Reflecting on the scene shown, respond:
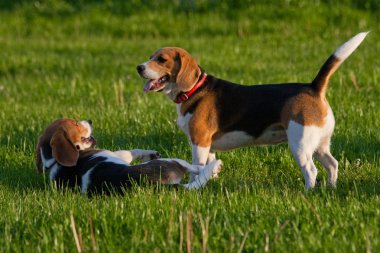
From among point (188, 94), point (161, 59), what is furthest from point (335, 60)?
point (161, 59)

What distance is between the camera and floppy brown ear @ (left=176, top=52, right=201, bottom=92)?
7324 mm

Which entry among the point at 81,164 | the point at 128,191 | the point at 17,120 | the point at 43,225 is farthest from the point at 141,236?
the point at 17,120

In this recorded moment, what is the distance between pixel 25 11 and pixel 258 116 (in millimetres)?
15609

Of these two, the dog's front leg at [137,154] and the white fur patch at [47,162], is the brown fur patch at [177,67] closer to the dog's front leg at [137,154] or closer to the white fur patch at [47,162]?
the dog's front leg at [137,154]

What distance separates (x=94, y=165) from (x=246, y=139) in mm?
1397

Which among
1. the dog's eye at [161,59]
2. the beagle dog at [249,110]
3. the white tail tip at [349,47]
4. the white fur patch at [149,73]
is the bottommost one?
the beagle dog at [249,110]

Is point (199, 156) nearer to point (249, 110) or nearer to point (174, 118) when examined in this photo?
point (249, 110)

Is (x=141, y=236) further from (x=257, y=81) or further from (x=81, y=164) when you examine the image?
(x=257, y=81)

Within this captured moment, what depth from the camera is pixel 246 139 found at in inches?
281

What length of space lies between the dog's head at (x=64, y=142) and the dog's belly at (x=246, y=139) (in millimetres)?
1260

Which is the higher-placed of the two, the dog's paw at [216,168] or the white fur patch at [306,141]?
the white fur patch at [306,141]

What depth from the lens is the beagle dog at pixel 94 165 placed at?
6.61 meters

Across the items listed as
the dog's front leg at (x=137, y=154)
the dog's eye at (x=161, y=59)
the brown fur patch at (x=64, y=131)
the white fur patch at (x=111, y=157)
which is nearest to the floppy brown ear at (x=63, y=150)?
the brown fur patch at (x=64, y=131)

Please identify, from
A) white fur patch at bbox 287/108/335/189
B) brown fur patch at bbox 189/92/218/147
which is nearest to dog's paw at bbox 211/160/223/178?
brown fur patch at bbox 189/92/218/147
